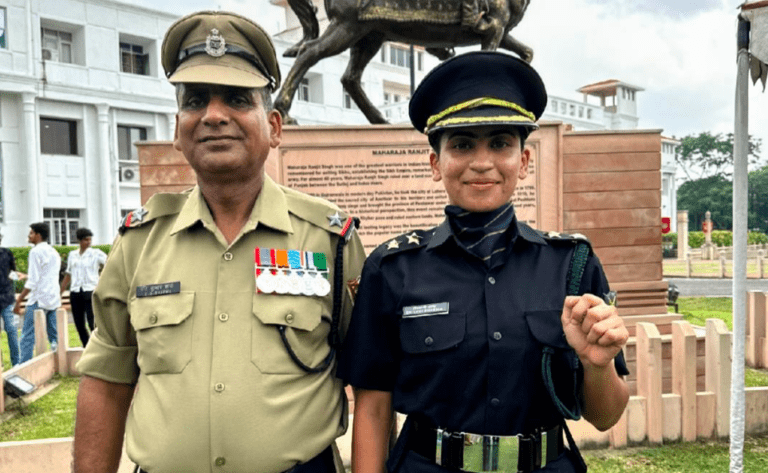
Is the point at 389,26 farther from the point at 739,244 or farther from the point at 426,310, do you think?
the point at 426,310

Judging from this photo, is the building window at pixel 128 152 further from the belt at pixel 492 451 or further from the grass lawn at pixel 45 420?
the belt at pixel 492 451

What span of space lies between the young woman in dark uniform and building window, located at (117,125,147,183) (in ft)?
71.6

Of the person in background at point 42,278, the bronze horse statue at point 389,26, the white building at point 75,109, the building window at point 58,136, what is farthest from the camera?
the building window at point 58,136

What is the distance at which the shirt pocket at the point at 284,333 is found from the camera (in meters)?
1.75

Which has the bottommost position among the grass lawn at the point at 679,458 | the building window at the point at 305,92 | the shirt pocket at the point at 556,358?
the grass lawn at the point at 679,458

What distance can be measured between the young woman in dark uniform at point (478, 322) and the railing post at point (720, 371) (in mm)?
3310

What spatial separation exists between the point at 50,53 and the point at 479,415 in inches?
918

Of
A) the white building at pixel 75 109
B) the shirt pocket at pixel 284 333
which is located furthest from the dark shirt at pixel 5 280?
the white building at pixel 75 109

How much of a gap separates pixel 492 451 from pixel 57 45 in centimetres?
2342

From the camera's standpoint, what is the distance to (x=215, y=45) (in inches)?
71.4

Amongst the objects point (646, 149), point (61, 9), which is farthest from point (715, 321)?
point (61, 9)

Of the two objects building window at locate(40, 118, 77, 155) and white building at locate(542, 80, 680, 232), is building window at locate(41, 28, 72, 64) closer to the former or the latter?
building window at locate(40, 118, 77, 155)

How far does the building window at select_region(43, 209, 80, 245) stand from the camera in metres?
20.6

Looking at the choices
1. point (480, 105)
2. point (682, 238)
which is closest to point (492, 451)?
point (480, 105)
